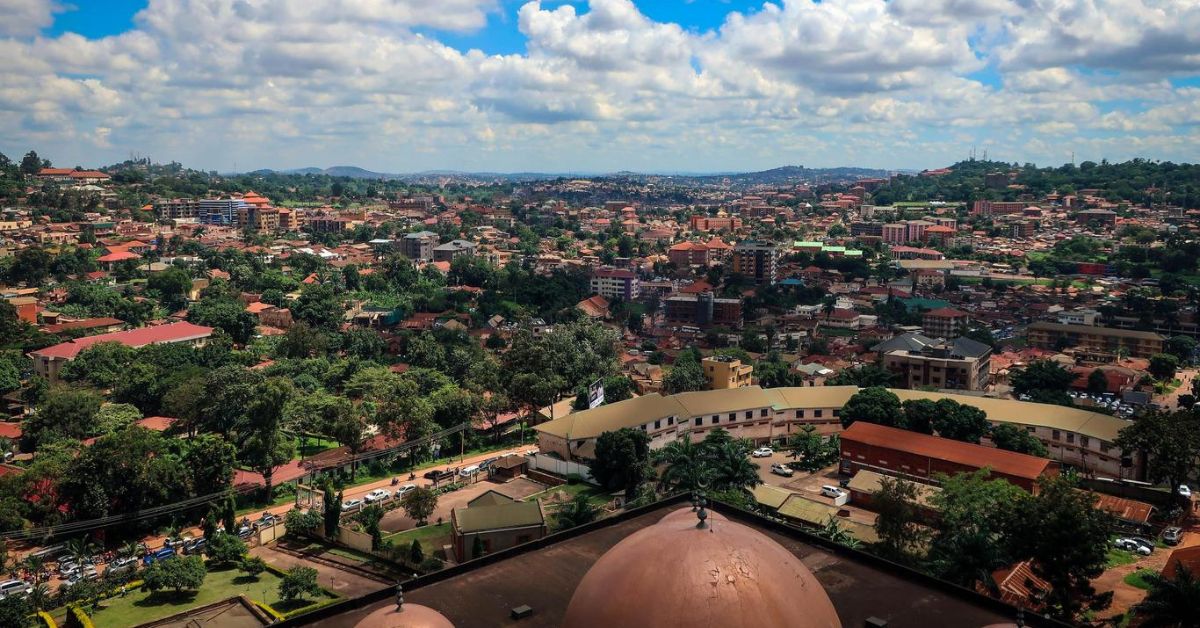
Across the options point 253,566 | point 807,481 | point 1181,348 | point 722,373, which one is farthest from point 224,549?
point 1181,348

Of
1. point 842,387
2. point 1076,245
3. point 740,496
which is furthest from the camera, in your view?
point 1076,245

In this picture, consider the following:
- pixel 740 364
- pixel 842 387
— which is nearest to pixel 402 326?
pixel 740 364

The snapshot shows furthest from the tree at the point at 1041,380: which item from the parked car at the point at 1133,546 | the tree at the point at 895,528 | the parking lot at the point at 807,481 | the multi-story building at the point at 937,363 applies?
the tree at the point at 895,528

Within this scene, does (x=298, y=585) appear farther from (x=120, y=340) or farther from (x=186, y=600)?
(x=120, y=340)

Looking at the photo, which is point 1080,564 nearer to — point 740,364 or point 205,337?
point 740,364

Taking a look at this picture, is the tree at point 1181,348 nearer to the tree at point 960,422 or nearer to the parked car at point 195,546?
the tree at point 960,422
